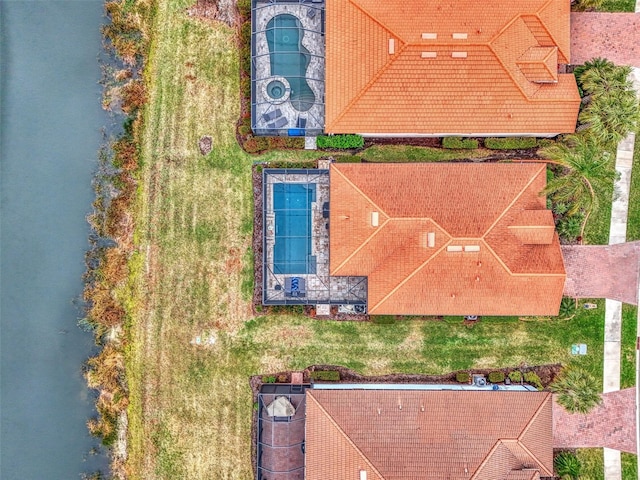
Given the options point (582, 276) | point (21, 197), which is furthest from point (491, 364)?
point (21, 197)

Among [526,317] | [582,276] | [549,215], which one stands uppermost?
[549,215]

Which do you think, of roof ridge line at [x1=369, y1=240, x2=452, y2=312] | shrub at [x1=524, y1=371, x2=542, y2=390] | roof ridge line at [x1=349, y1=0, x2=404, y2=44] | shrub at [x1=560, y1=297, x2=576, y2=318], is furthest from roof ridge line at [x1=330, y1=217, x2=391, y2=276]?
shrub at [x1=524, y1=371, x2=542, y2=390]

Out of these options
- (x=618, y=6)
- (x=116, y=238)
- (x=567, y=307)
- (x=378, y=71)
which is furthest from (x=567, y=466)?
(x=116, y=238)

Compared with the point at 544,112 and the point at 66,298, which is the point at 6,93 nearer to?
the point at 66,298

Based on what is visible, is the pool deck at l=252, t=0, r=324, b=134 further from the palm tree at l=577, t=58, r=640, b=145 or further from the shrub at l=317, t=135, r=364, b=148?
the palm tree at l=577, t=58, r=640, b=145

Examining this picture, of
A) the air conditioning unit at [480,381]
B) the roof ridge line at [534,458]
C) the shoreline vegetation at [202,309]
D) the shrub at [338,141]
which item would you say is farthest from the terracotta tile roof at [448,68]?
the roof ridge line at [534,458]

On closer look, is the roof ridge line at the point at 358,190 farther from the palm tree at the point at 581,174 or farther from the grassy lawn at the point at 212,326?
the palm tree at the point at 581,174
